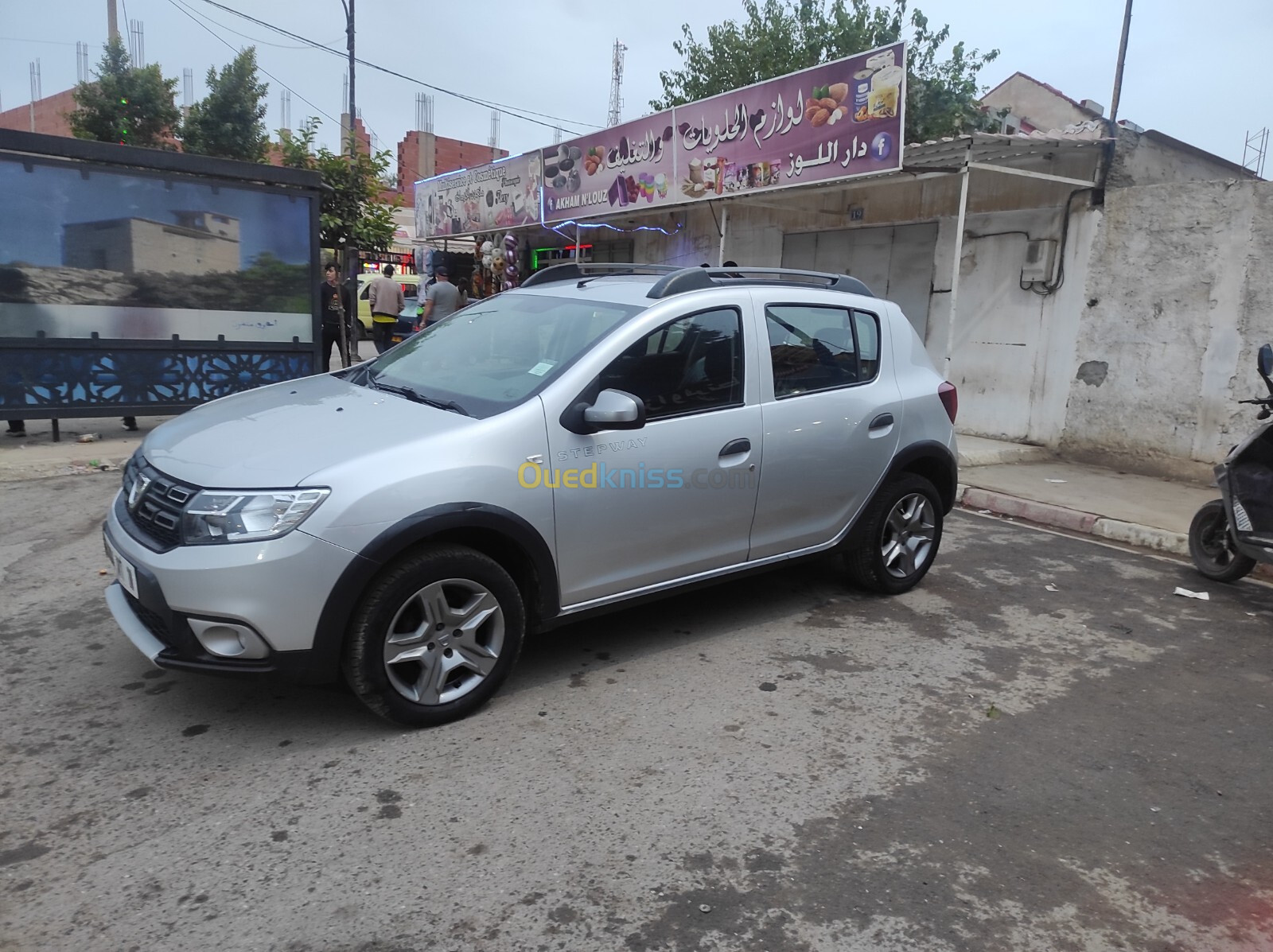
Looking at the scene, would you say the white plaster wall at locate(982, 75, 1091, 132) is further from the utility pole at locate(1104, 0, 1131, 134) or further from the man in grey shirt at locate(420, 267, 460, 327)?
the man in grey shirt at locate(420, 267, 460, 327)

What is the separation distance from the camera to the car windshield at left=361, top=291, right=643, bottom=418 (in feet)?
12.4

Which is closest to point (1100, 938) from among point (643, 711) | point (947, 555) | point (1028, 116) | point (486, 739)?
point (643, 711)

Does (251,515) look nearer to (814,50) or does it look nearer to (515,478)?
(515,478)

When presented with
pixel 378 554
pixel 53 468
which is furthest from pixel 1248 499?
pixel 53 468

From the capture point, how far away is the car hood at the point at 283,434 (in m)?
3.20

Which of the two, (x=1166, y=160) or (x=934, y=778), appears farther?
(x=1166, y=160)

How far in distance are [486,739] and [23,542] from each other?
4.08 m

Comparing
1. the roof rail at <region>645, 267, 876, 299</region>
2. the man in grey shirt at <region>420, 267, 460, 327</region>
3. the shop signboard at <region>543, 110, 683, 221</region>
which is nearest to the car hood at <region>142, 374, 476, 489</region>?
the roof rail at <region>645, 267, 876, 299</region>

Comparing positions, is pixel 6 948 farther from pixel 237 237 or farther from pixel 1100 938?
pixel 237 237

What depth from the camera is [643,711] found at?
3.72 meters

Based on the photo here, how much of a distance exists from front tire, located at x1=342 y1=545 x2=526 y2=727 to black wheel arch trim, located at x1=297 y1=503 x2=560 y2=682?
72 mm

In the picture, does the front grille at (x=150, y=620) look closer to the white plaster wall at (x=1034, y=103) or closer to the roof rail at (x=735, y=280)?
the roof rail at (x=735, y=280)

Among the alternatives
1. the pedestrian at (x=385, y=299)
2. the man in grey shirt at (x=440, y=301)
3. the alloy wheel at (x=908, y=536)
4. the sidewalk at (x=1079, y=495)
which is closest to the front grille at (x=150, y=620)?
the alloy wheel at (x=908, y=536)

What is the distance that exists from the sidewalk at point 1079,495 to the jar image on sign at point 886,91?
11.4ft
